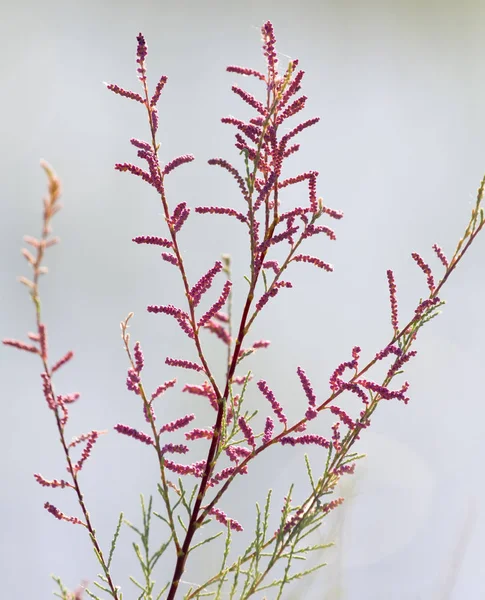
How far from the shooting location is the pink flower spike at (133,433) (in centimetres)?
145

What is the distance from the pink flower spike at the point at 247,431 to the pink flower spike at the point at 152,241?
0.43 m

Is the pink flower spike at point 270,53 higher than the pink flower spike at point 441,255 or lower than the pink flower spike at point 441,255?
higher

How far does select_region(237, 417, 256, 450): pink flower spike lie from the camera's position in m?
1.56

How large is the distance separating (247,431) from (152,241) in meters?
0.48

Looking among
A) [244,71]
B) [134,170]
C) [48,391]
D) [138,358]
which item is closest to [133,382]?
[138,358]

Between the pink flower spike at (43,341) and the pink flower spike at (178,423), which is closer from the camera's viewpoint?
the pink flower spike at (43,341)

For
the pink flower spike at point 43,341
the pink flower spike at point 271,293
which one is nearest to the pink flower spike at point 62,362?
the pink flower spike at point 43,341

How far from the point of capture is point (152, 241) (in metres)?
1.56

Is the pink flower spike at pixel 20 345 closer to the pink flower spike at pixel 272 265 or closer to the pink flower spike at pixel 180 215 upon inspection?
the pink flower spike at pixel 180 215

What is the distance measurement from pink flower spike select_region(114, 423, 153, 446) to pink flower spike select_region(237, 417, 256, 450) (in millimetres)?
207

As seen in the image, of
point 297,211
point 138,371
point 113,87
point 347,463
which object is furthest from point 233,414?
point 113,87

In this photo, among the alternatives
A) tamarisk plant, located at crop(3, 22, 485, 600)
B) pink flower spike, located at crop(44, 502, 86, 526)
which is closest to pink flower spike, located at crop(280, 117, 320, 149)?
tamarisk plant, located at crop(3, 22, 485, 600)

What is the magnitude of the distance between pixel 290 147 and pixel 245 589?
1029mm

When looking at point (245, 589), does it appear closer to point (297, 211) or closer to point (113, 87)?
point (297, 211)
